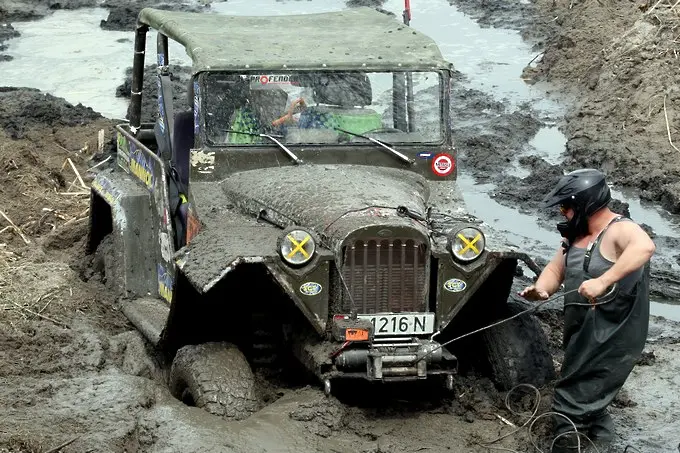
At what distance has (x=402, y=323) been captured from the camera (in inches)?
261

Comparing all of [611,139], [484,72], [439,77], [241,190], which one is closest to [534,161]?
[611,139]

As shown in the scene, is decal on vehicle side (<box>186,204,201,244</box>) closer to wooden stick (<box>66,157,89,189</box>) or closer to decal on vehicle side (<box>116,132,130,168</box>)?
decal on vehicle side (<box>116,132,130,168</box>)

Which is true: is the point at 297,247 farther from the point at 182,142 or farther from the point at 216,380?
the point at 182,142

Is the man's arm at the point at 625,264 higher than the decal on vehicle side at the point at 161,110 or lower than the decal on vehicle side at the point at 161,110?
higher

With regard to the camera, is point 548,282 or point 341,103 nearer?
point 548,282

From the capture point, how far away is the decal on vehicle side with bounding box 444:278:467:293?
6.72 m

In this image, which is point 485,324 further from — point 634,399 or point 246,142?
point 246,142

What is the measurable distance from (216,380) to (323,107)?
80.4 inches

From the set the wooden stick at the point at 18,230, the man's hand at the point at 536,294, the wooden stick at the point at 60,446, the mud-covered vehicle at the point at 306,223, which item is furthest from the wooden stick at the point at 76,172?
the man's hand at the point at 536,294

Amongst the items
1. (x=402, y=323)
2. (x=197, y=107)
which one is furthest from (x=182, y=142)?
(x=402, y=323)

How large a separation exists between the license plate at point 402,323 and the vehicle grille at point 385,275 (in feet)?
0.13

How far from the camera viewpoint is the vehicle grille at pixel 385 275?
655 cm

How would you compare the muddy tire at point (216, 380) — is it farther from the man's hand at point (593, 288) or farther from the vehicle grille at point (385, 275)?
the man's hand at point (593, 288)

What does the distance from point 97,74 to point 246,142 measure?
35.3 ft
